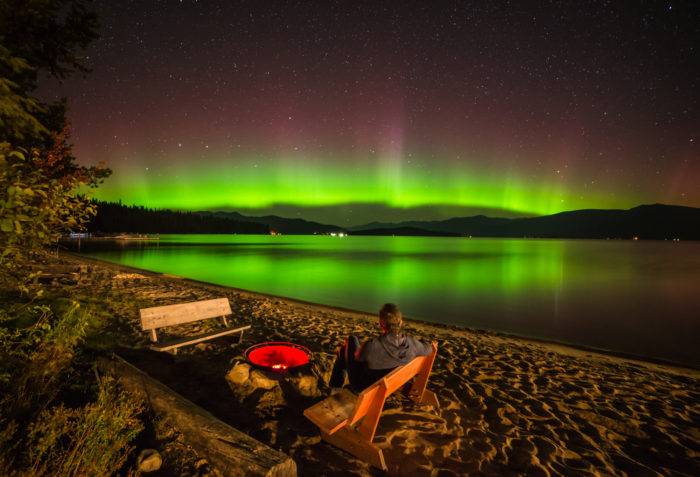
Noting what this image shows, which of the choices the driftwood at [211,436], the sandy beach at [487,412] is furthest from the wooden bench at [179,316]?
the driftwood at [211,436]

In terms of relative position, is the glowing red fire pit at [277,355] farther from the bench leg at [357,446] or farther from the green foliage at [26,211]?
the green foliage at [26,211]

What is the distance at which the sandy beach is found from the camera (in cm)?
441

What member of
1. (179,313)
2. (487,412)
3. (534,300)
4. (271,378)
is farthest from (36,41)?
(534,300)

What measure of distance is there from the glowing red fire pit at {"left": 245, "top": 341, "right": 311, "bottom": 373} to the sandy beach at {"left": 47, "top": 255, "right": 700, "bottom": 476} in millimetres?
330

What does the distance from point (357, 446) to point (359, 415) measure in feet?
1.87

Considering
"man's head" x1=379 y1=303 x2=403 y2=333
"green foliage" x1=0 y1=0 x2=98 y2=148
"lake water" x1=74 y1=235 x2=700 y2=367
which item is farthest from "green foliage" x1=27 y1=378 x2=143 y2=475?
"lake water" x1=74 y1=235 x2=700 y2=367

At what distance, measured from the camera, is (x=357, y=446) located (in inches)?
165

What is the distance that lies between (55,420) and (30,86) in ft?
43.1

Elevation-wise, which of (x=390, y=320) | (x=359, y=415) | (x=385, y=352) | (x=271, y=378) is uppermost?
(x=390, y=320)

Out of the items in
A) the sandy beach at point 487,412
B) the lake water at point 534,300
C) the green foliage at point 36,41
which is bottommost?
the lake water at point 534,300

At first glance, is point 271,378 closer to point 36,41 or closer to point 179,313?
point 179,313

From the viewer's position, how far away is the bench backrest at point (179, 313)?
6.64m

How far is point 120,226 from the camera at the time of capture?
183125 mm

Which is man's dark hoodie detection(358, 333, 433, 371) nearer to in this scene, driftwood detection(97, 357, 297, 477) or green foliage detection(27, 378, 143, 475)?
driftwood detection(97, 357, 297, 477)
